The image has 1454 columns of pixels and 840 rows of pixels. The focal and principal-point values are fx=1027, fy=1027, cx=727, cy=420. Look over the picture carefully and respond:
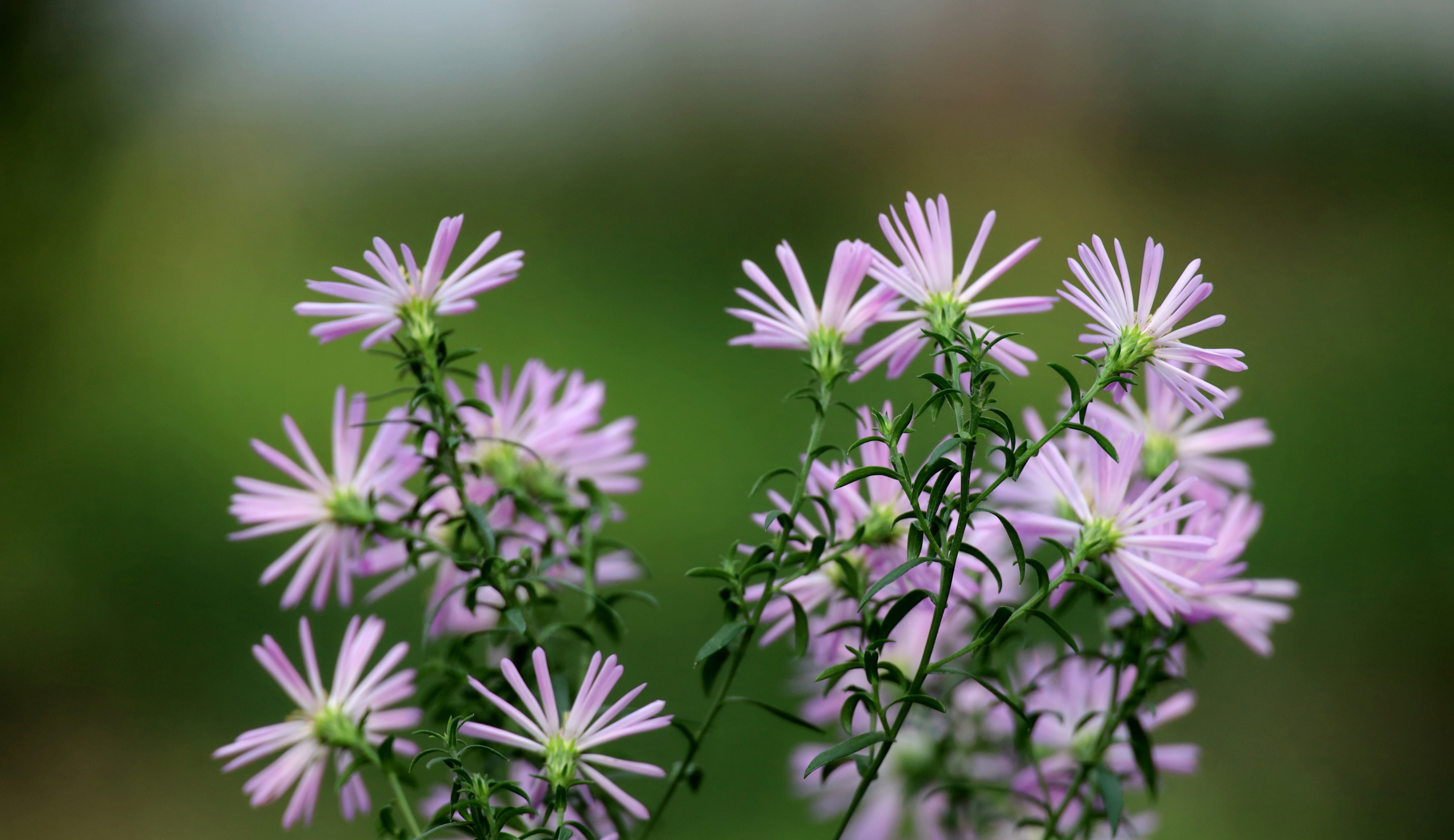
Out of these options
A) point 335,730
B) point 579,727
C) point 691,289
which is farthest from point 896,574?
point 691,289

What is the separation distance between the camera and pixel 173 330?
5.64 feet

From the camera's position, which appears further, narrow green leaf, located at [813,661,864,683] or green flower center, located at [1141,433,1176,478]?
green flower center, located at [1141,433,1176,478]

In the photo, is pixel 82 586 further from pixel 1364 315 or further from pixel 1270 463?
pixel 1364 315

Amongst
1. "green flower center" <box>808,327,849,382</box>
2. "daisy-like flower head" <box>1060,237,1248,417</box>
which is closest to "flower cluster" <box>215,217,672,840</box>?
"green flower center" <box>808,327,849,382</box>

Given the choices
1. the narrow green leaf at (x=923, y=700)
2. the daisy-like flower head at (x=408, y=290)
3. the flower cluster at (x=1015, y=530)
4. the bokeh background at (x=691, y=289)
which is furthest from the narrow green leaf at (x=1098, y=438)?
the bokeh background at (x=691, y=289)

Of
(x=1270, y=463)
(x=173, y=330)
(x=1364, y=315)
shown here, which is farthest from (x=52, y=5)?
(x=1364, y=315)

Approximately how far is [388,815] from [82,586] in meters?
1.34

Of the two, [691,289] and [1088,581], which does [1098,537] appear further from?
[691,289]

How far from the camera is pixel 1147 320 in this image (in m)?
0.37

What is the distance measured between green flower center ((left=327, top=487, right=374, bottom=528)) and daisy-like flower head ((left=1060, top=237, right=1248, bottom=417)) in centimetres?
30

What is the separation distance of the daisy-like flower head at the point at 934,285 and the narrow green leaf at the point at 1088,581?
0.08 metres

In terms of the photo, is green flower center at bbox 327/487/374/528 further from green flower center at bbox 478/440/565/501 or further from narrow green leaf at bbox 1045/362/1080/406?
narrow green leaf at bbox 1045/362/1080/406

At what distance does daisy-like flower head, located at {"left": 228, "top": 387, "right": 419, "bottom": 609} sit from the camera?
Result: 439 millimetres

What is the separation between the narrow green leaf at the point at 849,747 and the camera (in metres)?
0.35
